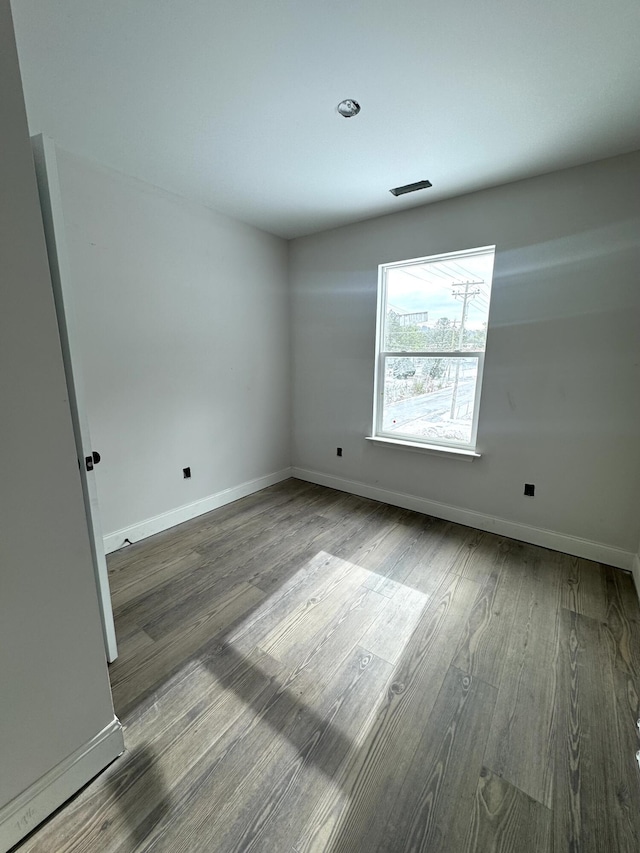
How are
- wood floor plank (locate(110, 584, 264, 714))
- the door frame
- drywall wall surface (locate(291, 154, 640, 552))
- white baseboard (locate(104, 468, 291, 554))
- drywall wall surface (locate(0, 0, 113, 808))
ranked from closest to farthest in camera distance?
1. drywall wall surface (locate(0, 0, 113, 808))
2. the door frame
3. wood floor plank (locate(110, 584, 264, 714))
4. drywall wall surface (locate(291, 154, 640, 552))
5. white baseboard (locate(104, 468, 291, 554))

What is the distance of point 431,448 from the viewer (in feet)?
9.39

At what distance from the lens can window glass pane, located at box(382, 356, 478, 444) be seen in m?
2.75

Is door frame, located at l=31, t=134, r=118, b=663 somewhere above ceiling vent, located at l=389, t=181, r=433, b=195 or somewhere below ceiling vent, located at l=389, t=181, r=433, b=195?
below

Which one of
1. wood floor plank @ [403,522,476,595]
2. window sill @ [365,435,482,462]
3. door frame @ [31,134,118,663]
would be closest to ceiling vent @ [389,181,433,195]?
window sill @ [365,435,482,462]

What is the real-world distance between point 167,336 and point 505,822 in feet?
9.92

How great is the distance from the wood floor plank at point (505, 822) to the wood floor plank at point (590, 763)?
46 millimetres

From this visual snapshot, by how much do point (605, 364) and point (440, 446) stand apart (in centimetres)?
123

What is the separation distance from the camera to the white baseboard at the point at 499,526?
7.45ft

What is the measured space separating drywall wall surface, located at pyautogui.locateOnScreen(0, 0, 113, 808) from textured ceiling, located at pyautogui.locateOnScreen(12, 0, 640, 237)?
0.78m

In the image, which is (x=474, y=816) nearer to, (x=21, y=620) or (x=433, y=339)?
(x=21, y=620)

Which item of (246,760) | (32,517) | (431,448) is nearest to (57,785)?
(246,760)

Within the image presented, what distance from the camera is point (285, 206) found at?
106 inches

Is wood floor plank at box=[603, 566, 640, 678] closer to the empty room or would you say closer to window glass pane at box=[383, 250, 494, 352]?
the empty room

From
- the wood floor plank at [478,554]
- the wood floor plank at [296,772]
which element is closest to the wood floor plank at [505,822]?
the wood floor plank at [296,772]
